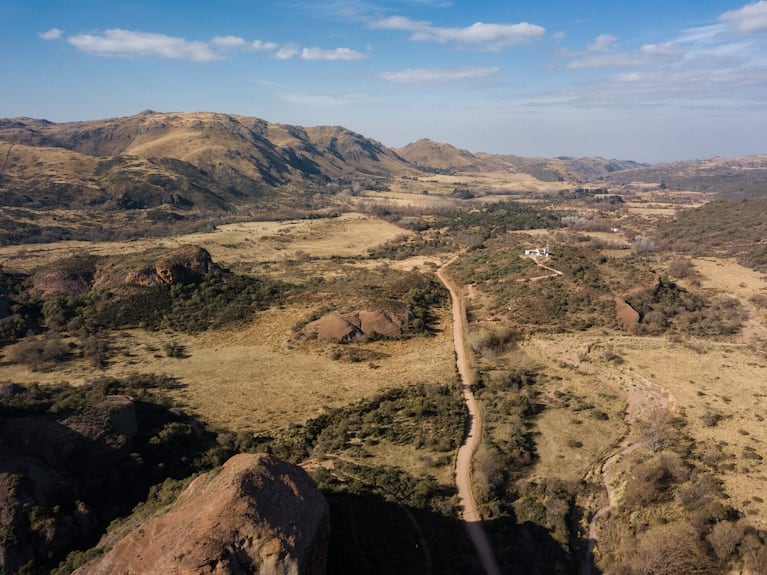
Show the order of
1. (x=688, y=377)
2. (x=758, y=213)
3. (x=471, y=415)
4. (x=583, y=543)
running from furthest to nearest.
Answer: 1. (x=758, y=213)
2. (x=688, y=377)
3. (x=471, y=415)
4. (x=583, y=543)

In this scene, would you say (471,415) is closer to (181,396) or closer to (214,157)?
(181,396)

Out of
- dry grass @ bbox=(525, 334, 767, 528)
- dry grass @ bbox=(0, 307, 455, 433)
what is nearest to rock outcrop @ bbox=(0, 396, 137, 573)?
dry grass @ bbox=(0, 307, 455, 433)

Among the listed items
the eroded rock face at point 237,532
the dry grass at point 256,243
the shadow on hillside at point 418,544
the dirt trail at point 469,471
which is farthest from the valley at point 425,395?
the eroded rock face at point 237,532

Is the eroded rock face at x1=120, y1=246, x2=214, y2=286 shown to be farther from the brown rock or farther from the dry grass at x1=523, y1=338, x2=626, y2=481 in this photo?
the brown rock

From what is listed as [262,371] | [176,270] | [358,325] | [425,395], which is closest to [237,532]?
[425,395]

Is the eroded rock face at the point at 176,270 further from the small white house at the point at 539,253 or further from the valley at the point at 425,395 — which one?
the small white house at the point at 539,253

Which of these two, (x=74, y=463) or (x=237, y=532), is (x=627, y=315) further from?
(x=74, y=463)

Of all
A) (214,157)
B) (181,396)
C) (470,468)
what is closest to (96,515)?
(181,396)
